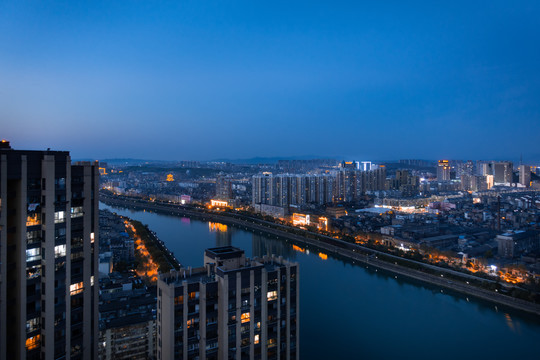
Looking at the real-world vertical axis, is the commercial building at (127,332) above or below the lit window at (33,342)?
below

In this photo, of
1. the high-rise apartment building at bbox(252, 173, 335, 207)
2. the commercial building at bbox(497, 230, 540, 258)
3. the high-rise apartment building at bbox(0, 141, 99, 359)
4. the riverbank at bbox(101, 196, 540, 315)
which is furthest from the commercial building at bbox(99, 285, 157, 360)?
the high-rise apartment building at bbox(252, 173, 335, 207)

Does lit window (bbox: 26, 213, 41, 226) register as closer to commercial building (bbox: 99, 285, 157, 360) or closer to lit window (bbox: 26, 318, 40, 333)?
lit window (bbox: 26, 318, 40, 333)

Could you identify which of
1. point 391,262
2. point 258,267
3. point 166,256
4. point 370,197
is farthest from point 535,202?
point 258,267

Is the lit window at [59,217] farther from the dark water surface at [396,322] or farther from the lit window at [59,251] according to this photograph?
the dark water surface at [396,322]

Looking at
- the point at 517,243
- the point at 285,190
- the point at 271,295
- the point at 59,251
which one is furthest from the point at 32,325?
the point at 285,190

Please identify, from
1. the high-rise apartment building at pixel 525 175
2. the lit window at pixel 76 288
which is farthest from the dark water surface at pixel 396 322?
the high-rise apartment building at pixel 525 175

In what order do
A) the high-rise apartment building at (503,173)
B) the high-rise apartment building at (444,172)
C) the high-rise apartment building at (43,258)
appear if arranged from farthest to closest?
the high-rise apartment building at (444,172) < the high-rise apartment building at (503,173) < the high-rise apartment building at (43,258)
